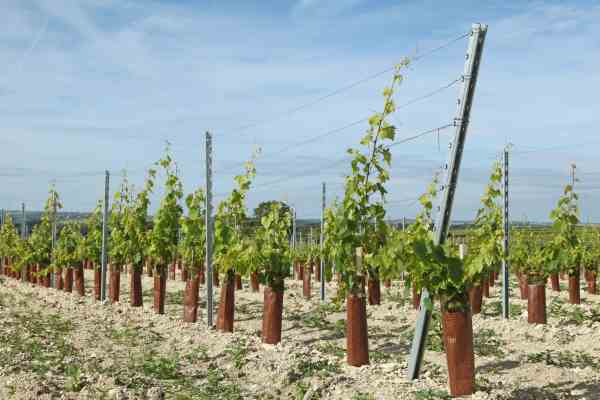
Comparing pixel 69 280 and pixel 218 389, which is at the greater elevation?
pixel 69 280

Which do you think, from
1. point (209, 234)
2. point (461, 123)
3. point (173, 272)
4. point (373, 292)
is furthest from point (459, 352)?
point (173, 272)

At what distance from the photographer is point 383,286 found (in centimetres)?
1805

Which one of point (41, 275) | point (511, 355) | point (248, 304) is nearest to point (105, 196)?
point (248, 304)

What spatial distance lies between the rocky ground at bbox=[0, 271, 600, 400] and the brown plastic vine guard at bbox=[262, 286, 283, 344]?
0.14m

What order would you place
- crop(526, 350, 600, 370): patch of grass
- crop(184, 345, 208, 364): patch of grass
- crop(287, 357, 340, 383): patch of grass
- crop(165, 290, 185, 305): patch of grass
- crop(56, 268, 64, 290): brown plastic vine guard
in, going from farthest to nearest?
crop(56, 268, 64, 290): brown plastic vine guard → crop(165, 290, 185, 305): patch of grass → crop(184, 345, 208, 364): patch of grass → crop(526, 350, 600, 370): patch of grass → crop(287, 357, 340, 383): patch of grass

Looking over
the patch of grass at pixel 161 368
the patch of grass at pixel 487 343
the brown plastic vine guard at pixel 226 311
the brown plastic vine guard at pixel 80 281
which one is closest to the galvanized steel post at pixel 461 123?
the patch of grass at pixel 487 343

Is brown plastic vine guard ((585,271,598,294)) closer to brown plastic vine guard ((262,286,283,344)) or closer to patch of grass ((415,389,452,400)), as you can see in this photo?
brown plastic vine guard ((262,286,283,344))

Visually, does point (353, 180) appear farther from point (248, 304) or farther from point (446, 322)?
point (248, 304)

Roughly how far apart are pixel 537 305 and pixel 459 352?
5024mm

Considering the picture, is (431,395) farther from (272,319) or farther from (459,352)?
(272,319)

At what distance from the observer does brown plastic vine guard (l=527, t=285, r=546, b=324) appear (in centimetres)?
1027

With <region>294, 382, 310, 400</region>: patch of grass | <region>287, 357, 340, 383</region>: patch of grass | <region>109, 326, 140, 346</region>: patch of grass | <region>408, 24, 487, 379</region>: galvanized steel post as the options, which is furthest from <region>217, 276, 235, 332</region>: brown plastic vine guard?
<region>408, 24, 487, 379</region>: galvanized steel post

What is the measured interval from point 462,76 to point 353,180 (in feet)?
6.98

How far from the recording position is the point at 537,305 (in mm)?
10320
